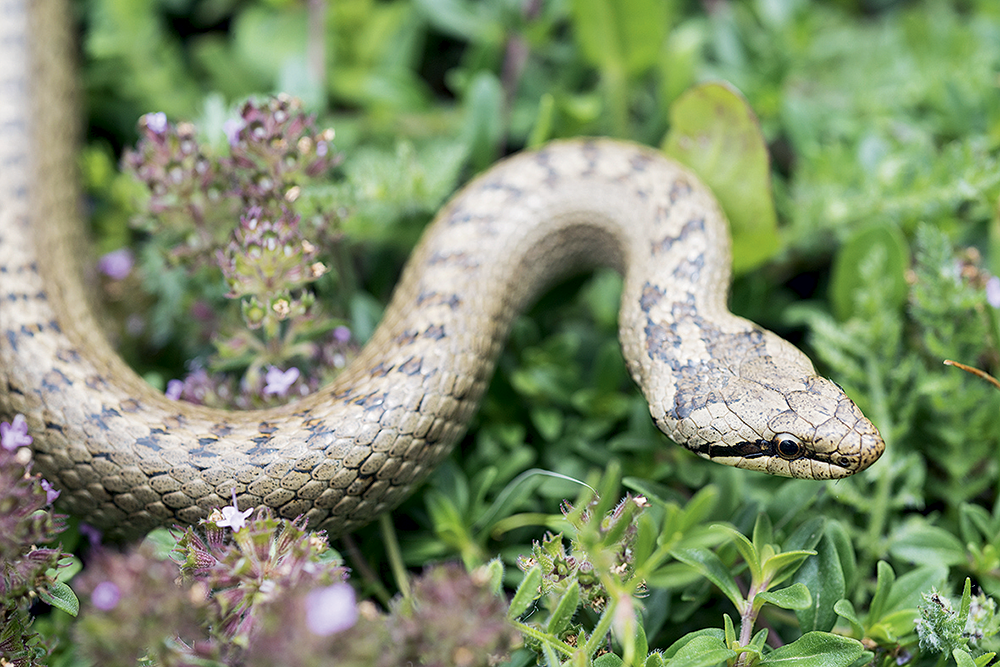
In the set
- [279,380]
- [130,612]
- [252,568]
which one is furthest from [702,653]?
[279,380]

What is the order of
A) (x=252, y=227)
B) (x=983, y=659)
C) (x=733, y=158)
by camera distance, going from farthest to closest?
(x=733, y=158), (x=252, y=227), (x=983, y=659)

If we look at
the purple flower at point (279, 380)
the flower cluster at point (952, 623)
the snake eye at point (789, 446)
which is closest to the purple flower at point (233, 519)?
the purple flower at point (279, 380)

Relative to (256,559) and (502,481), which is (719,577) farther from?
(256,559)

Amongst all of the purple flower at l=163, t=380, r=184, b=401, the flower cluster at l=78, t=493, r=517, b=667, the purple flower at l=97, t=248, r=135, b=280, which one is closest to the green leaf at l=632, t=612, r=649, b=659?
the flower cluster at l=78, t=493, r=517, b=667

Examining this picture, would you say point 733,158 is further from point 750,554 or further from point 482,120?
point 750,554

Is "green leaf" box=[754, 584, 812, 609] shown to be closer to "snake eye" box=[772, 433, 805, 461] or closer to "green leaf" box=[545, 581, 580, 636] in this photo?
"snake eye" box=[772, 433, 805, 461]

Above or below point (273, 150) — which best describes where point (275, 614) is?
below
